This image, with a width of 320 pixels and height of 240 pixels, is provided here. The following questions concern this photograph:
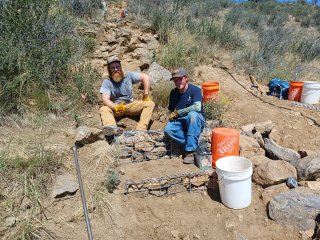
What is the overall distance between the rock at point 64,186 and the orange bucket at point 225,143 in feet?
5.00

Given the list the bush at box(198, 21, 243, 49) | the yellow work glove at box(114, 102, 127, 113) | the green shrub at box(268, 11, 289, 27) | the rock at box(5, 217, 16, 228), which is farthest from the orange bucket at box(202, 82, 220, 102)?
the green shrub at box(268, 11, 289, 27)

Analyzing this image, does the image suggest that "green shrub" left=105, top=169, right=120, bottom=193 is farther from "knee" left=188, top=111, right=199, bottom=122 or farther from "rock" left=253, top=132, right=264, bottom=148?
"rock" left=253, top=132, right=264, bottom=148

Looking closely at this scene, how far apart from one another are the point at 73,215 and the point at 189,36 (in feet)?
18.1

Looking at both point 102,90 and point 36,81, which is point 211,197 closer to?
point 102,90

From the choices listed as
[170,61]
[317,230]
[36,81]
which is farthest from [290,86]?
[36,81]

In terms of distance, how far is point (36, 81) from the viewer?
4562mm

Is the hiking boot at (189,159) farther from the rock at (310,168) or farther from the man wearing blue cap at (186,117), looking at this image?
the rock at (310,168)

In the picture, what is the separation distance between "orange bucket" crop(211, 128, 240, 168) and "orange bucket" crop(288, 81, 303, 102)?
2872 millimetres

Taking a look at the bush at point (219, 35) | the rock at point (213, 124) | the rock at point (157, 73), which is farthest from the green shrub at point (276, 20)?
the rock at point (213, 124)

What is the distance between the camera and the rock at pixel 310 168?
130 inches

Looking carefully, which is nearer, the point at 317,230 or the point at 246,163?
the point at 317,230

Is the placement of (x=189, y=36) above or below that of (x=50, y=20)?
below

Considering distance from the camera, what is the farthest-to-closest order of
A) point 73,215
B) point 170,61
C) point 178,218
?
point 170,61, point 178,218, point 73,215

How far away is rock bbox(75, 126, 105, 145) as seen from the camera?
370 cm
